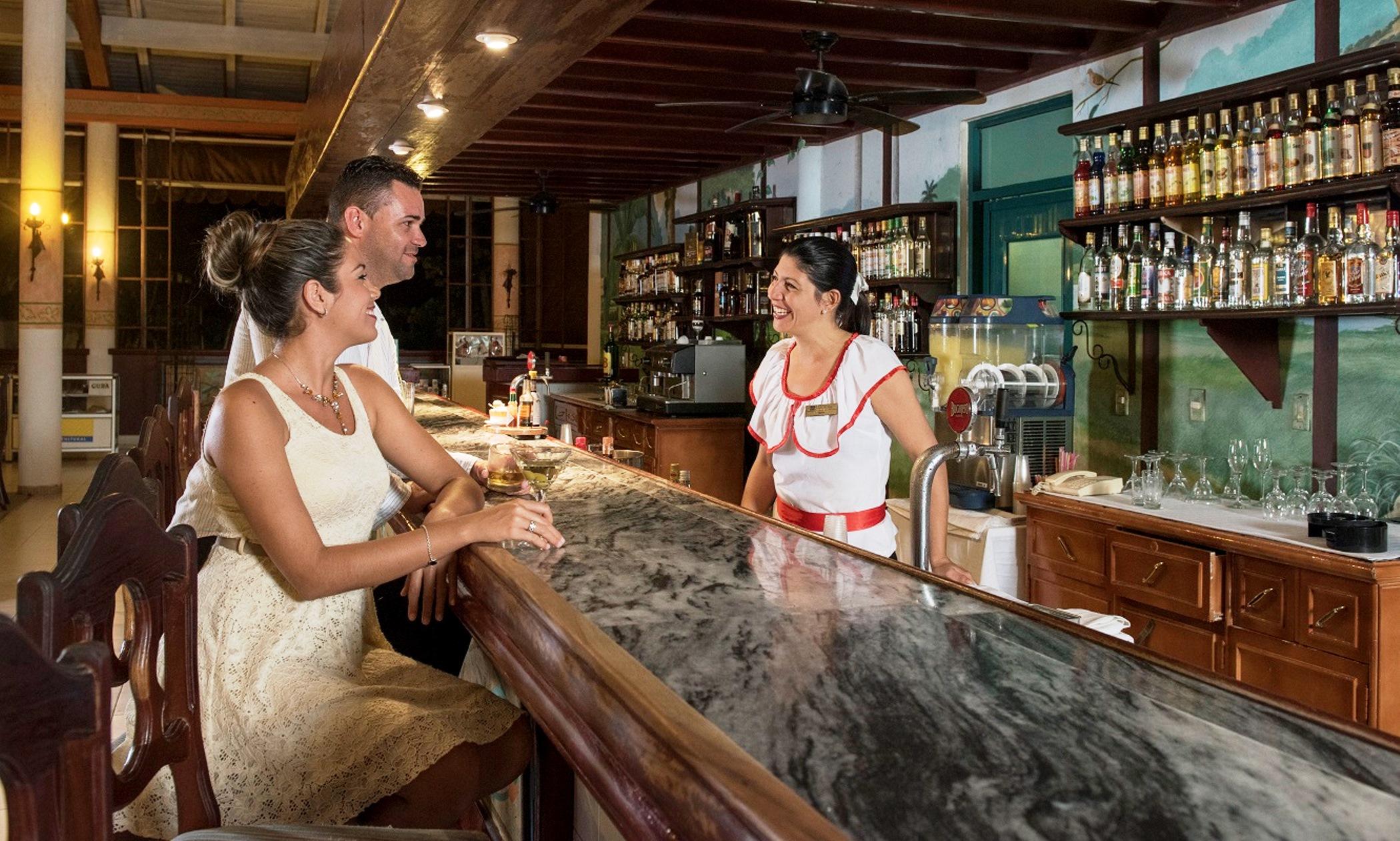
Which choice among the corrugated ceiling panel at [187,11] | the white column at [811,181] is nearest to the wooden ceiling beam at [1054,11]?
the white column at [811,181]

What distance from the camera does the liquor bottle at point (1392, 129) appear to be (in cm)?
355

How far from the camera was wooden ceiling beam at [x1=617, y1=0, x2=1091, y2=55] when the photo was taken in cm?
497

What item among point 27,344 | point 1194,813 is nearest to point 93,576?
point 1194,813

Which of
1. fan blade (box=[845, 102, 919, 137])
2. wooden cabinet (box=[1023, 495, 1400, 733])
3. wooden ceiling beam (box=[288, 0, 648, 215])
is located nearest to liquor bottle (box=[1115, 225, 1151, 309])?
wooden cabinet (box=[1023, 495, 1400, 733])

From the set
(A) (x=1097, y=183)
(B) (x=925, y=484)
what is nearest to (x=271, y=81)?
(A) (x=1097, y=183)

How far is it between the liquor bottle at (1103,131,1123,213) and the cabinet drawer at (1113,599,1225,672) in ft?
5.58

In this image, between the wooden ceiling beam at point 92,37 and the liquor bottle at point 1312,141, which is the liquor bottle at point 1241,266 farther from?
the wooden ceiling beam at point 92,37

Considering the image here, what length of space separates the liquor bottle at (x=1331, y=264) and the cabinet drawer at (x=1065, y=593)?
1378mm

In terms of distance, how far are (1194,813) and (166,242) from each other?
627 inches

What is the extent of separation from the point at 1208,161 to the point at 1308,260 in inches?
23.3

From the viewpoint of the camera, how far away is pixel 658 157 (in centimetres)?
910

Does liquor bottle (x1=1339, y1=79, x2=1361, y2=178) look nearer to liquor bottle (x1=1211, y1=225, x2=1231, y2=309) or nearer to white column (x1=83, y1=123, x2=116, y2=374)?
liquor bottle (x1=1211, y1=225, x2=1231, y2=309)

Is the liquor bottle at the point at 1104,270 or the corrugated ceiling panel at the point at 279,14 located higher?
the corrugated ceiling panel at the point at 279,14

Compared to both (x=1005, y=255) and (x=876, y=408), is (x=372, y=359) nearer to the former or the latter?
(x=876, y=408)
